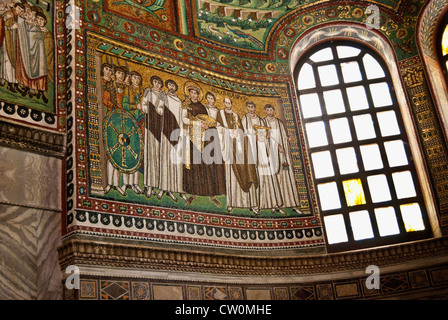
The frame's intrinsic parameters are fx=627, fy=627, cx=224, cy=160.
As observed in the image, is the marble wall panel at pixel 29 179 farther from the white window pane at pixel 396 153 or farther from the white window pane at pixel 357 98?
the white window pane at pixel 396 153

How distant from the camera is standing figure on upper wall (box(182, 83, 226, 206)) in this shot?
32.0ft

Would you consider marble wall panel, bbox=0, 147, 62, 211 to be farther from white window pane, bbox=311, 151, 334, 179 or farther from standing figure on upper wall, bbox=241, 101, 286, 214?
white window pane, bbox=311, 151, 334, 179

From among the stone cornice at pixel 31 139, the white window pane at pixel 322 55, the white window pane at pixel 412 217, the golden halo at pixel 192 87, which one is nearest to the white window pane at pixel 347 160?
the white window pane at pixel 412 217

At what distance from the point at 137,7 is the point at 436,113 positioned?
5492 mm

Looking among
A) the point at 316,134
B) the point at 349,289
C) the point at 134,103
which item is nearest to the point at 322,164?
the point at 316,134

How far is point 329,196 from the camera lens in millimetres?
11000

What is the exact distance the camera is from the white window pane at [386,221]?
10625 mm

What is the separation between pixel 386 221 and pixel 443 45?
3.57 metres

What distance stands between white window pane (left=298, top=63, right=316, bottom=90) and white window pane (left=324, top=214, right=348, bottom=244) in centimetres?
265

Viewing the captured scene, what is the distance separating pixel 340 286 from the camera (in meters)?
9.92

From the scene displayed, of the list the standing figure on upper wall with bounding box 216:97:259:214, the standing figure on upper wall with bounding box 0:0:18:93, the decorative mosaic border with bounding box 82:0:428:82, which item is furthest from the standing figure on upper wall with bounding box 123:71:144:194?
the standing figure on upper wall with bounding box 0:0:18:93
